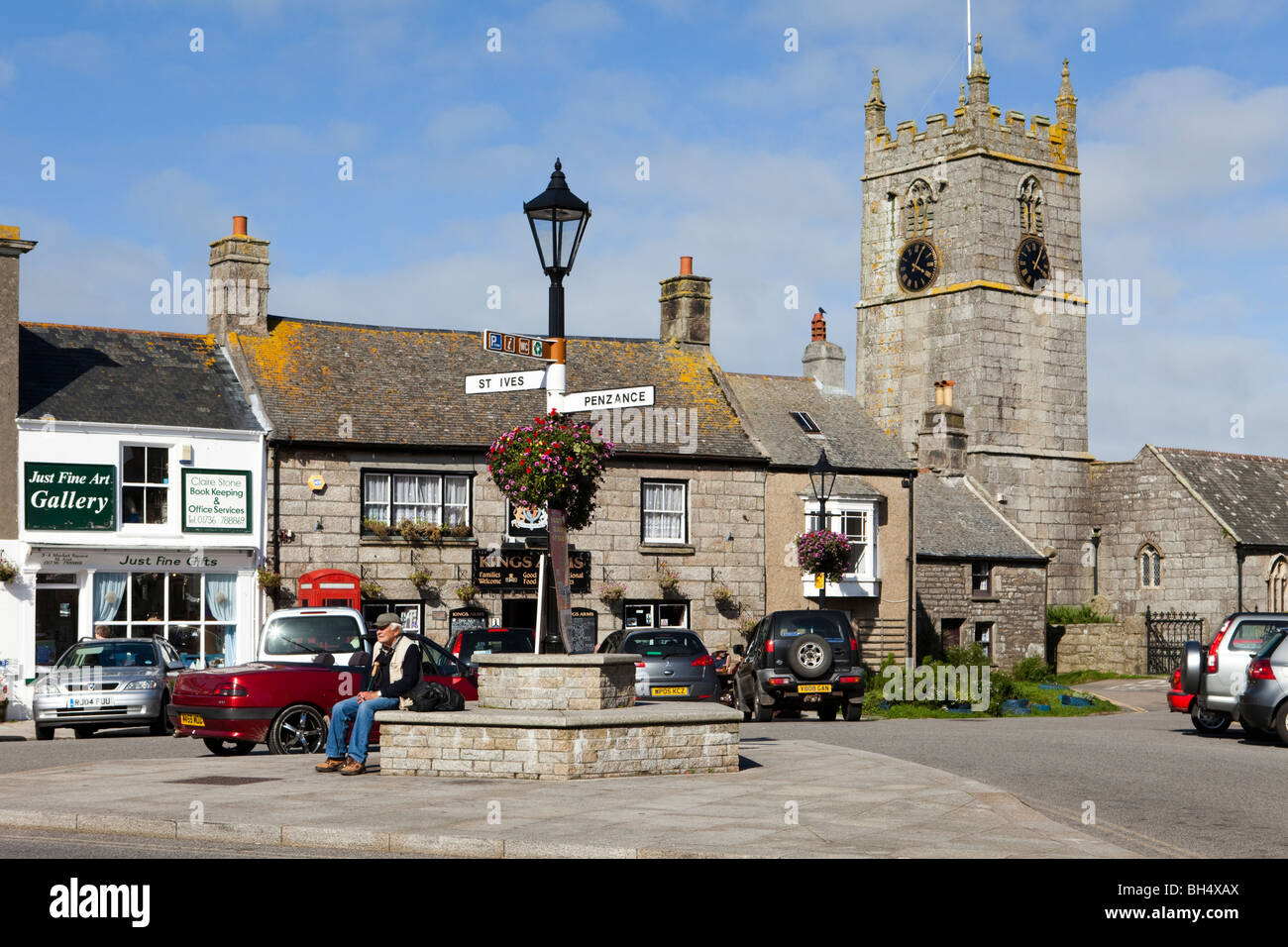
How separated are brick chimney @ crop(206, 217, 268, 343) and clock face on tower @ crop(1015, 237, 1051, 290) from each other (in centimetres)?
3219

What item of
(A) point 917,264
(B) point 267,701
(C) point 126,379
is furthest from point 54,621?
(A) point 917,264

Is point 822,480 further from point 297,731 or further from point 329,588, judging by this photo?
point 297,731

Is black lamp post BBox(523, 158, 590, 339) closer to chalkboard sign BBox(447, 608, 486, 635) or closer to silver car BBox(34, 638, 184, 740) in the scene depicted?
silver car BBox(34, 638, 184, 740)

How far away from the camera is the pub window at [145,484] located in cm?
3036

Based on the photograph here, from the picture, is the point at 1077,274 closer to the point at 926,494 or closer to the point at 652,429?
the point at 926,494

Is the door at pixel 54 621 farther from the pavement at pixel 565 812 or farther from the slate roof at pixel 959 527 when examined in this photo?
the slate roof at pixel 959 527

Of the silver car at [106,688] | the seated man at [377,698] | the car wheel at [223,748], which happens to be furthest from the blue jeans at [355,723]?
the silver car at [106,688]

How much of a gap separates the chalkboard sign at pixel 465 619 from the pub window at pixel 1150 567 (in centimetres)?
2753

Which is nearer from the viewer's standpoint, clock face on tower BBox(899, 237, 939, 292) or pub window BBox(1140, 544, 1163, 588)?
pub window BBox(1140, 544, 1163, 588)

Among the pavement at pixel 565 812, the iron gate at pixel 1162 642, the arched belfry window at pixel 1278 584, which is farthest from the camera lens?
the arched belfry window at pixel 1278 584

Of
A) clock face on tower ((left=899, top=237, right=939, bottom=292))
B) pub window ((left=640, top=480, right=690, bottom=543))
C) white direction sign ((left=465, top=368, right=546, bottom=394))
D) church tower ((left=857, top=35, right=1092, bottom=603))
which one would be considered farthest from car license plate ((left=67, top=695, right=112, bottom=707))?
clock face on tower ((left=899, top=237, right=939, bottom=292))

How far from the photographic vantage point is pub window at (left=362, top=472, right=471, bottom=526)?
33.2 meters

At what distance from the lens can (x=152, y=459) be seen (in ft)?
101
